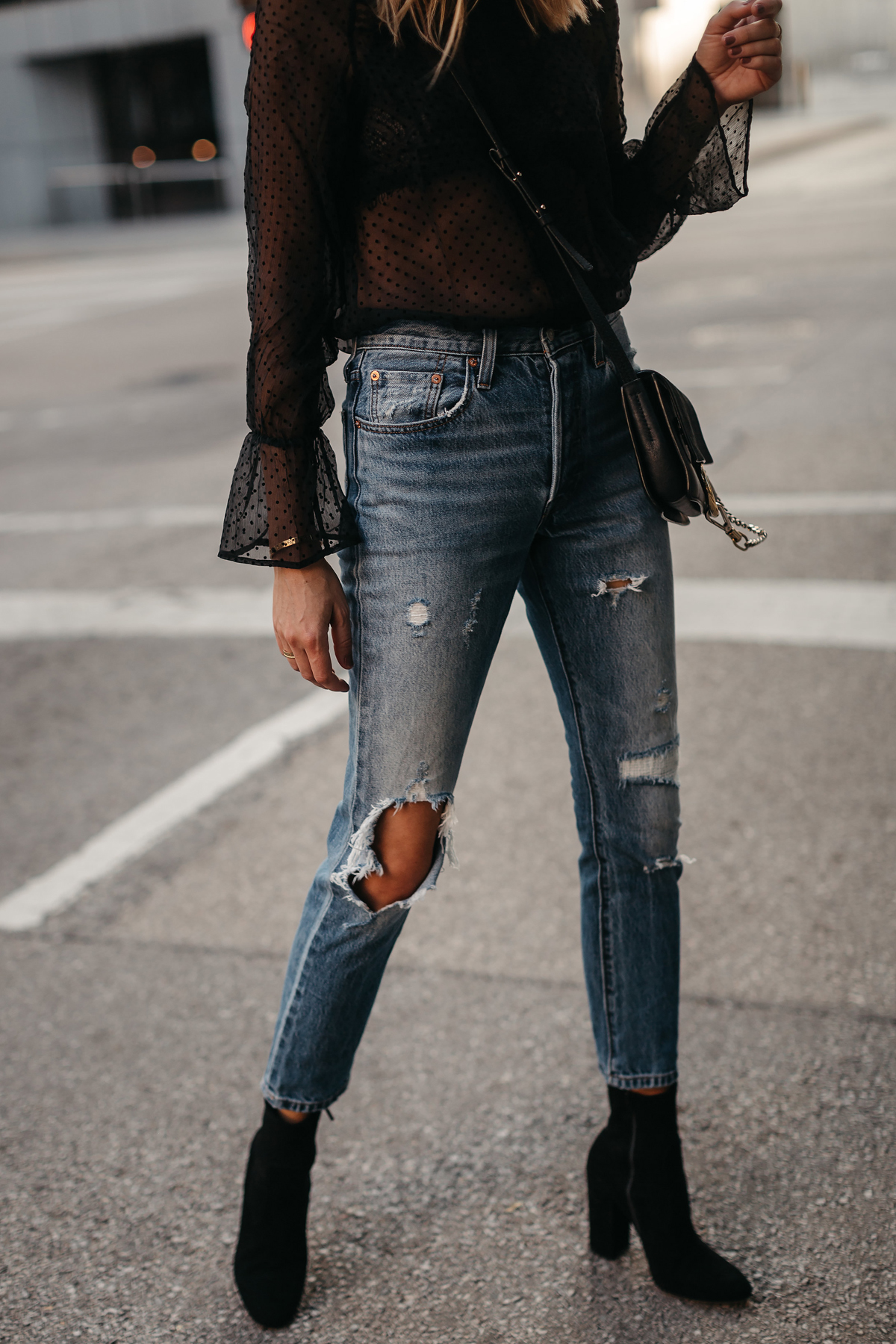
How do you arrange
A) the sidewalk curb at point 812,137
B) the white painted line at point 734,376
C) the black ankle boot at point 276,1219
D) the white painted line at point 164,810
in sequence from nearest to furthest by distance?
the black ankle boot at point 276,1219
the white painted line at point 164,810
the white painted line at point 734,376
the sidewalk curb at point 812,137

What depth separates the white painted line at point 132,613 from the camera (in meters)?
5.69

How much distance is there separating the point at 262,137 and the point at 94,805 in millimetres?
2760

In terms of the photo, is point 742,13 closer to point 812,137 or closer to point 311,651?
point 311,651

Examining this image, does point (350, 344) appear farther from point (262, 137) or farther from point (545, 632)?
point (545, 632)

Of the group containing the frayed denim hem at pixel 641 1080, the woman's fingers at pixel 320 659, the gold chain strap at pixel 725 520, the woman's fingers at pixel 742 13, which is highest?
the woman's fingers at pixel 742 13

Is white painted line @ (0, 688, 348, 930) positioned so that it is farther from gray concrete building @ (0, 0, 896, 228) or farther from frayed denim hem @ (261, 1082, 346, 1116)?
gray concrete building @ (0, 0, 896, 228)

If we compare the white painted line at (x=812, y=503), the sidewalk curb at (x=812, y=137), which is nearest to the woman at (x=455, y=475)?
the white painted line at (x=812, y=503)

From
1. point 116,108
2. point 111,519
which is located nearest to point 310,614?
point 111,519

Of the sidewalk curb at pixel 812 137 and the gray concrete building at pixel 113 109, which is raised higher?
the gray concrete building at pixel 113 109

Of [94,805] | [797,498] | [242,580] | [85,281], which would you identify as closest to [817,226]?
[85,281]

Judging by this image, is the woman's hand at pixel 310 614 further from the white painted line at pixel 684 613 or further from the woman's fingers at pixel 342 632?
the white painted line at pixel 684 613

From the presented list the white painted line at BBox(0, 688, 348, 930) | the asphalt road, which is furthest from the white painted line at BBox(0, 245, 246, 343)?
the white painted line at BBox(0, 688, 348, 930)

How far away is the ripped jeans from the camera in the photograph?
185 cm

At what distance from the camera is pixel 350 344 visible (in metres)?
1.91
